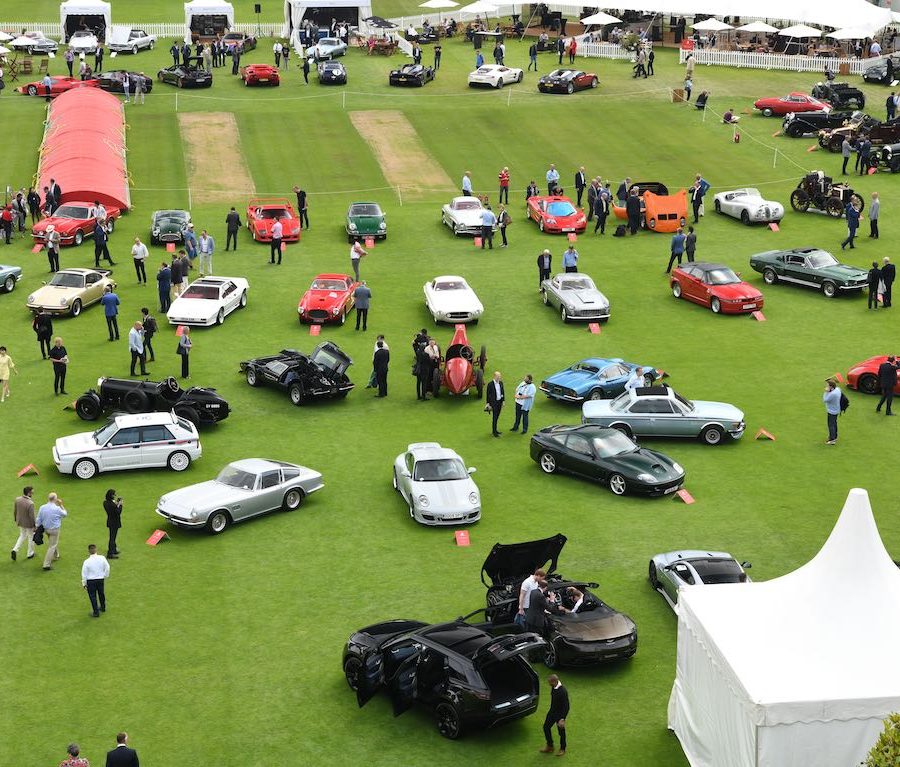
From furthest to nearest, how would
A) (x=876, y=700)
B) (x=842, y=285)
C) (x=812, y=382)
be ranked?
(x=842, y=285) < (x=812, y=382) < (x=876, y=700)

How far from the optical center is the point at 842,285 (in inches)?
1745

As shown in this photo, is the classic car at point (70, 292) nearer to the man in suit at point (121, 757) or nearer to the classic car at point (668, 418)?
the classic car at point (668, 418)

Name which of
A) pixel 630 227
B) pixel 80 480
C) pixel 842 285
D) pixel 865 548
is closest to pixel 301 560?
pixel 80 480

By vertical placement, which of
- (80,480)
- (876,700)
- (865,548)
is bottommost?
(80,480)

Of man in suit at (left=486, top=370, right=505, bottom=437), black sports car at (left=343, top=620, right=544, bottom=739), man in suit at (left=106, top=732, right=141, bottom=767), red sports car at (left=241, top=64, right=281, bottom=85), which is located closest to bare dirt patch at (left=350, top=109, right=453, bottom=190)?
red sports car at (left=241, top=64, right=281, bottom=85)

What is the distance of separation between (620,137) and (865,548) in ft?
156

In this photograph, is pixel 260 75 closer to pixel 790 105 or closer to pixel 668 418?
pixel 790 105

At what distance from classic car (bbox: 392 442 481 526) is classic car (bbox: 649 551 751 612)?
16.7 ft

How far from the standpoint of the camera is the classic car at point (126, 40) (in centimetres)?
8044

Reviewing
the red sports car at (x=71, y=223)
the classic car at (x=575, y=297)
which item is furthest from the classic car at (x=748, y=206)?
the red sports car at (x=71, y=223)

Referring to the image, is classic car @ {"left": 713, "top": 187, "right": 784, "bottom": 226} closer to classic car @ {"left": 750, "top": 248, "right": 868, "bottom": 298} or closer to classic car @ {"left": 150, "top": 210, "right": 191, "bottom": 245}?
classic car @ {"left": 750, "top": 248, "right": 868, "bottom": 298}

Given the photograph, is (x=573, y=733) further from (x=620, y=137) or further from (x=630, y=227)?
(x=620, y=137)

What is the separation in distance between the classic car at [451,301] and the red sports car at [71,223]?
47.6ft

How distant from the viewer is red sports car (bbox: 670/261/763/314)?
43.1 metres
